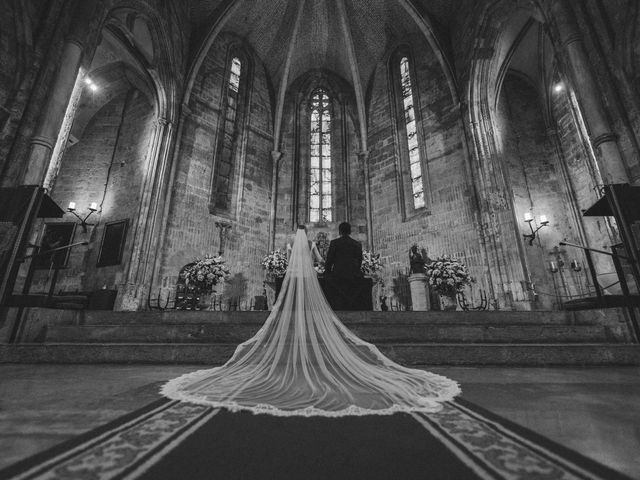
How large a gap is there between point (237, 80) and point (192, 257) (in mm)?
8352

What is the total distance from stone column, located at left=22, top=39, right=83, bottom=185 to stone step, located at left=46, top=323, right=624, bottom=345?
9.41 feet

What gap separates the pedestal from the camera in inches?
321

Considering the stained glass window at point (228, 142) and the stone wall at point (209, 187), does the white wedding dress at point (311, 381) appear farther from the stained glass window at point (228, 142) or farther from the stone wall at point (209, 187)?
the stained glass window at point (228, 142)

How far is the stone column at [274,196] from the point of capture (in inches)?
450

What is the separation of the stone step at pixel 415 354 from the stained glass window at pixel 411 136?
788 cm

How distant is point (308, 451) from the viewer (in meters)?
1.17

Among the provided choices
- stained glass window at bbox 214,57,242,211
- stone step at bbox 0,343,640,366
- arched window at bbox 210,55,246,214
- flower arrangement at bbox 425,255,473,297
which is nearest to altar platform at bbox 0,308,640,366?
stone step at bbox 0,343,640,366

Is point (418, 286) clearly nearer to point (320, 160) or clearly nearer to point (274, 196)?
point (274, 196)

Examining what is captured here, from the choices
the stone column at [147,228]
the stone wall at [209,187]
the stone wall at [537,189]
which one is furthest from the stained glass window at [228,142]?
the stone wall at [537,189]

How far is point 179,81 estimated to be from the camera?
1073 cm

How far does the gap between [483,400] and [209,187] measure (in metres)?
10.4

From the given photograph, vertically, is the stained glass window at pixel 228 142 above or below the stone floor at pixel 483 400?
above

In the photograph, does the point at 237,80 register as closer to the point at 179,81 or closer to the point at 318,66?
the point at 179,81

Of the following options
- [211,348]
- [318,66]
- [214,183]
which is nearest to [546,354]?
[211,348]
